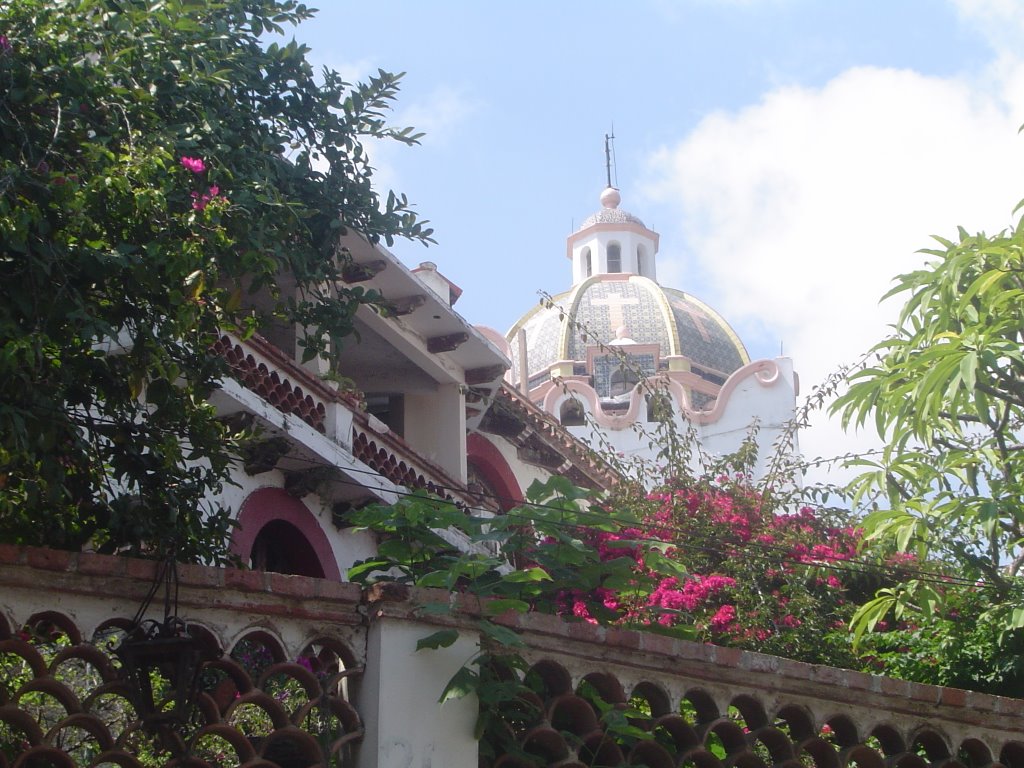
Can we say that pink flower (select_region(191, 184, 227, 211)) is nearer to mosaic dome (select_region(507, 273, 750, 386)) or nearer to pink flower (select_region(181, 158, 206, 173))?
pink flower (select_region(181, 158, 206, 173))

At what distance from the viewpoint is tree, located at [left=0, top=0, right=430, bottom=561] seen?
18.8 feet

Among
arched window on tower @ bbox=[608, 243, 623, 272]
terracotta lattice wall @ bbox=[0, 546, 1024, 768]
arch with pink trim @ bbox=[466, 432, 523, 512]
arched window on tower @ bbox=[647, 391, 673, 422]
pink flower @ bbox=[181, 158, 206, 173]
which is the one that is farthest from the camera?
arched window on tower @ bbox=[608, 243, 623, 272]

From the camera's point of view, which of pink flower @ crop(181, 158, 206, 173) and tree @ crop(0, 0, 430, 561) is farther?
pink flower @ crop(181, 158, 206, 173)

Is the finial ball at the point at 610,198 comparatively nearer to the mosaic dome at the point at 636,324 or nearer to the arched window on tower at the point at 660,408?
the mosaic dome at the point at 636,324

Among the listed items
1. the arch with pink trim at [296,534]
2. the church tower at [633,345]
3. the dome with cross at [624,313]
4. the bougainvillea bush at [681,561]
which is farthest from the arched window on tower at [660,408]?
the dome with cross at [624,313]

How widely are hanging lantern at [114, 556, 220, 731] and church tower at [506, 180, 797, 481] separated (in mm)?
27114

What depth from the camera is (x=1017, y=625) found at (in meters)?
8.30

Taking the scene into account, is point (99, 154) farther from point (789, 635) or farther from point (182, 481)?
point (789, 635)

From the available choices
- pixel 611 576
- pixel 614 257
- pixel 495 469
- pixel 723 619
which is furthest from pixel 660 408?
pixel 614 257

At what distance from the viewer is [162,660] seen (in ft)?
16.0

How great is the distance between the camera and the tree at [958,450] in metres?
8.65

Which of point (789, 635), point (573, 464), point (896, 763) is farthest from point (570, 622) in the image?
point (573, 464)

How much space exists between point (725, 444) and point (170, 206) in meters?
26.9

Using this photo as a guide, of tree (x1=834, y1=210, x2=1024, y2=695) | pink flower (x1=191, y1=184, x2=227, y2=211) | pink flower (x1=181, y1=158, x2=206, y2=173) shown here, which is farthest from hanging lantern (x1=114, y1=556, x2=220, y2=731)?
tree (x1=834, y1=210, x2=1024, y2=695)
